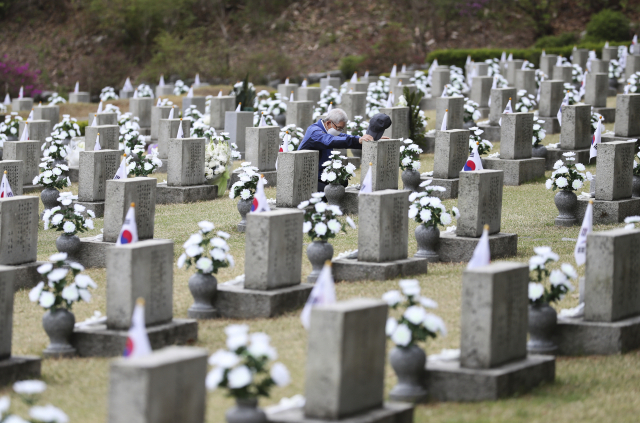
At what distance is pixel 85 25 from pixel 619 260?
32.5 meters

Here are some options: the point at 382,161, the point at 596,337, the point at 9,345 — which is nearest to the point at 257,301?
the point at 9,345

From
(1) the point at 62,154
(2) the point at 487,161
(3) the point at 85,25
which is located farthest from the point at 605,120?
(3) the point at 85,25

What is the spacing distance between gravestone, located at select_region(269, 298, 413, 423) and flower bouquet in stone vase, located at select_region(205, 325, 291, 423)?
0.19 m

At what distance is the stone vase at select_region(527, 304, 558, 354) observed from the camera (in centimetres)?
691

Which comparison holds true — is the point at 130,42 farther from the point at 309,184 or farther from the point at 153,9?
the point at 309,184

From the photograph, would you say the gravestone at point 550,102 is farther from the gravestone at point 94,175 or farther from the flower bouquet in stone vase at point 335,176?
the gravestone at point 94,175

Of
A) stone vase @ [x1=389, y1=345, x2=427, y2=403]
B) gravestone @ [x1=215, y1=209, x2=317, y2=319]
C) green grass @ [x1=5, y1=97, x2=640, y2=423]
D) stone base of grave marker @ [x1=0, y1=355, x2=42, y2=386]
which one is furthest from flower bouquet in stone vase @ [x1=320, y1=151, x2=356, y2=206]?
stone vase @ [x1=389, y1=345, x2=427, y2=403]

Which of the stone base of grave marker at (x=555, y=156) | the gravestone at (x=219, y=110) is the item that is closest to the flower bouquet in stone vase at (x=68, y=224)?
the stone base of grave marker at (x=555, y=156)

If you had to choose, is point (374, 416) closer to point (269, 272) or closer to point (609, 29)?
point (269, 272)

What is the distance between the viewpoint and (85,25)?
120 ft

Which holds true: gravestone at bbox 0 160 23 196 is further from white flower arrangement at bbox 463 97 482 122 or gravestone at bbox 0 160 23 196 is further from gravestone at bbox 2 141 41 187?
white flower arrangement at bbox 463 97 482 122

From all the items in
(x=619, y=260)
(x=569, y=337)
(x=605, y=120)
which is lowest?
(x=569, y=337)

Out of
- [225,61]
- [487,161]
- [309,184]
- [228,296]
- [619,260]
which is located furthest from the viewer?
[225,61]

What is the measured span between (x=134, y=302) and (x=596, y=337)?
3.49m
